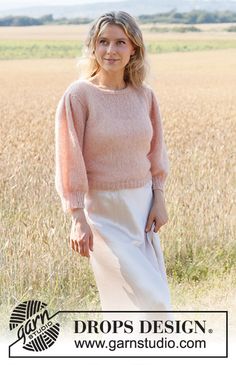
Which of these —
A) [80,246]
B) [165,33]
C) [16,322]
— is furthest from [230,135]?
[165,33]

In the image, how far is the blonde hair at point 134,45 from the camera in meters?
3.97

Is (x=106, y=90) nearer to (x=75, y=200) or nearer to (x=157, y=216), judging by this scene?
(x=75, y=200)

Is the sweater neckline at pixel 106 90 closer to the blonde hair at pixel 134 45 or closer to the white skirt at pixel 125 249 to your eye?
the blonde hair at pixel 134 45

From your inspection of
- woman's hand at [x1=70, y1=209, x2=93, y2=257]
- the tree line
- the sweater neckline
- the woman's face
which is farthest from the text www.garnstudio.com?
the tree line

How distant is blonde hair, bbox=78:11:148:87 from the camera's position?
3.97m

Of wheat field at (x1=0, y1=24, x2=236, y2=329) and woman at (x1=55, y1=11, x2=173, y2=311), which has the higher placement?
woman at (x1=55, y1=11, x2=173, y2=311)

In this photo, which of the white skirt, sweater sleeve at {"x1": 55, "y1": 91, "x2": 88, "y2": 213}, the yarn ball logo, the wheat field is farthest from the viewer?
the wheat field

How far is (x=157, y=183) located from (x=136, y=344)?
80 centimetres

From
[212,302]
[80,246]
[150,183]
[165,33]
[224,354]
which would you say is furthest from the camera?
[165,33]

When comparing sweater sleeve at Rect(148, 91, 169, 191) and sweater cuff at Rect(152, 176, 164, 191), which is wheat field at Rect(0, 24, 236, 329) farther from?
sweater cuff at Rect(152, 176, 164, 191)

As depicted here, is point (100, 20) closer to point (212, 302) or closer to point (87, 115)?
point (87, 115)

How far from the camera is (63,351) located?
469cm

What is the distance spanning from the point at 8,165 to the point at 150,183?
436cm

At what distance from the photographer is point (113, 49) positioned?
395 cm
